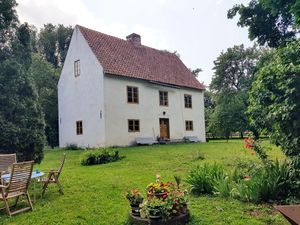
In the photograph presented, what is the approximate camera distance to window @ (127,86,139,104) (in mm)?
23938

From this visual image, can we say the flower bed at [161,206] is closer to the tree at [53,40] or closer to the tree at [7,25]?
the tree at [7,25]

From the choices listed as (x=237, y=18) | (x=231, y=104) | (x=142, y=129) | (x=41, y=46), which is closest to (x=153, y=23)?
(x=237, y=18)

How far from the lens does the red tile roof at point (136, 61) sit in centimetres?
2339

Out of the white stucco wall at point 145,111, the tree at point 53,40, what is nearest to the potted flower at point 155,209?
the white stucco wall at point 145,111

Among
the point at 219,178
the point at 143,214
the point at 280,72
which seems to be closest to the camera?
the point at 143,214

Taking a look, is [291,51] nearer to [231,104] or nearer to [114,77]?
[114,77]

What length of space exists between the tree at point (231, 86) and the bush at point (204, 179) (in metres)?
31.4

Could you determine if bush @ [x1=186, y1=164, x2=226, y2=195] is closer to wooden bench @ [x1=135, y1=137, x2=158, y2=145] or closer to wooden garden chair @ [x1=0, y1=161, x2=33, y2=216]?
wooden garden chair @ [x1=0, y1=161, x2=33, y2=216]

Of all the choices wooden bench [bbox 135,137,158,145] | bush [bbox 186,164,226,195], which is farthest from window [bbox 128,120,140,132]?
bush [bbox 186,164,226,195]

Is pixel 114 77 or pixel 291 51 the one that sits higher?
pixel 114 77

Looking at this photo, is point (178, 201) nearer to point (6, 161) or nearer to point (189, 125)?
point (6, 161)

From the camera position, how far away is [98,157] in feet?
46.4

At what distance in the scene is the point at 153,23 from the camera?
1410 centimetres

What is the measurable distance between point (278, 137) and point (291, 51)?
1839 millimetres
